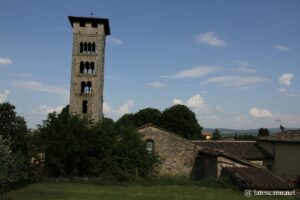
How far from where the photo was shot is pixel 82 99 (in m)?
39.5

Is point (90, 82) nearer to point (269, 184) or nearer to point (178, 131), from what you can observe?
point (269, 184)

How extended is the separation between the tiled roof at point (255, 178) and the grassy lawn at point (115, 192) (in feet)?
3.22

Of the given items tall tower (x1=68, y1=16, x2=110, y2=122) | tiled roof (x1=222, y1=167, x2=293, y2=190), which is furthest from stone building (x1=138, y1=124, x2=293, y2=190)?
tall tower (x1=68, y1=16, x2=110, y2=122)

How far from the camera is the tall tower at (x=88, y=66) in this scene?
130 ft

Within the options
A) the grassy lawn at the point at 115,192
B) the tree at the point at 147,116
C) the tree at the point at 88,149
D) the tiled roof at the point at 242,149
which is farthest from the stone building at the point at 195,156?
the tree at the point at 147,116

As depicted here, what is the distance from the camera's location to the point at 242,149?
122 feet

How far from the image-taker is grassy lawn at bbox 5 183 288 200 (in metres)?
22.2

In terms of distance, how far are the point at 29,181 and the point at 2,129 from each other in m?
5.59

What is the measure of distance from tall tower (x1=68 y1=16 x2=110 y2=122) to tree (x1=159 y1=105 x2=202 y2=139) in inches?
1163

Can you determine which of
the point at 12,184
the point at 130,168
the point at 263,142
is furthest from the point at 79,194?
the point at 263,142

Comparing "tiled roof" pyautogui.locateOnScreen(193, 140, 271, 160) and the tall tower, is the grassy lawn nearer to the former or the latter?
"tiled roof" pyautogui.locateOnScreen(193, 140, 271, 160)

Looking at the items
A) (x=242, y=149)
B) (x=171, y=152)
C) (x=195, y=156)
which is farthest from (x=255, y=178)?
(x=242, y=149)

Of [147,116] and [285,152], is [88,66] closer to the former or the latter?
[285,152]

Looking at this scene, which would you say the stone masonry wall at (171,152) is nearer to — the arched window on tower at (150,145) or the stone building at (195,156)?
the stone building at (195,156)
